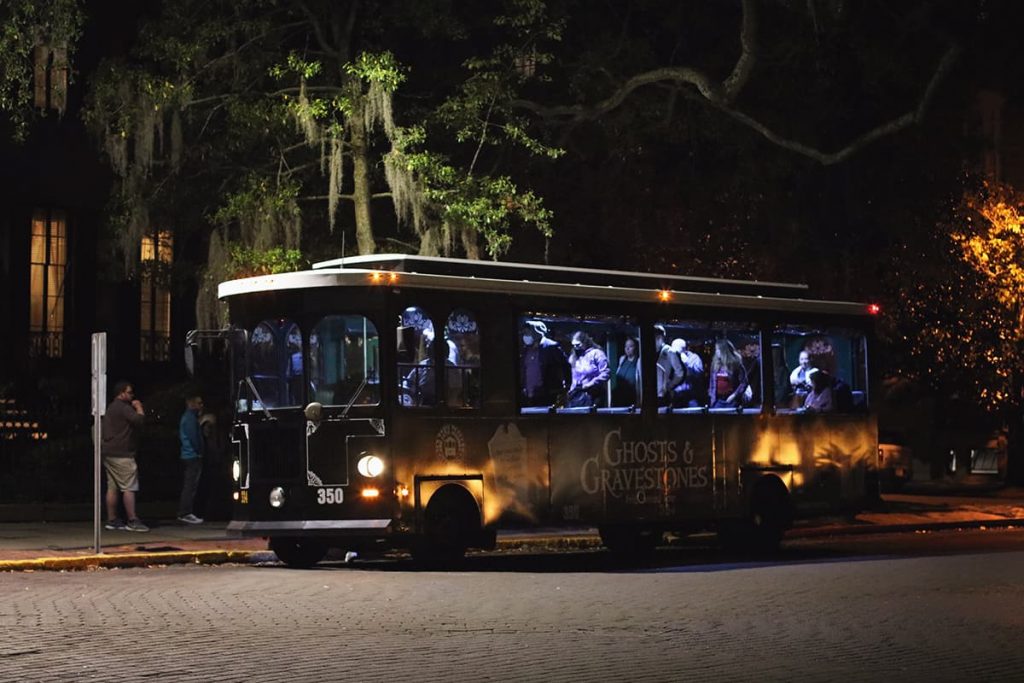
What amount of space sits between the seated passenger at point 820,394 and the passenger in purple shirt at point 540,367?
4.55 m

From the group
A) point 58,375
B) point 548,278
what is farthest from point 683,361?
point 58,375

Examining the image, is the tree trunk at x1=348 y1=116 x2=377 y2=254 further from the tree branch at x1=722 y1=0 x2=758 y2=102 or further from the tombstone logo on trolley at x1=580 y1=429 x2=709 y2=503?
the tree branch at x1=722 y1=0 x2=758 y2=102

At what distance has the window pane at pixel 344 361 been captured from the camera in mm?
19078

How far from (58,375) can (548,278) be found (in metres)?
16.2

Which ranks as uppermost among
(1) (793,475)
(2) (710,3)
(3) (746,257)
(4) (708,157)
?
(2) (710,3)

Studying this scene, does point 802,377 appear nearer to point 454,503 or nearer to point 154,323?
point 454,503

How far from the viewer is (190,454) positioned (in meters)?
25.4

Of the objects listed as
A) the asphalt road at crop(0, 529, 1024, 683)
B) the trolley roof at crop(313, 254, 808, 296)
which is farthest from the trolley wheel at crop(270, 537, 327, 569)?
the trolley roof at crop(313, 254, 808, 296)

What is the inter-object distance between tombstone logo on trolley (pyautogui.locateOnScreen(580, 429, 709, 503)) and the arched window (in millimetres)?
3579

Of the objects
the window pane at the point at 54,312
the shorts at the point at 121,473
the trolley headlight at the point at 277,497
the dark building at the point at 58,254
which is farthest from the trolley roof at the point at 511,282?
the window pane at the point at 54,312

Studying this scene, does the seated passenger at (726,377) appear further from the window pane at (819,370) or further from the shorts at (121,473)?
the shorts at (121,473)

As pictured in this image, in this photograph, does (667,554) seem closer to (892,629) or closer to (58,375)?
(892,629)

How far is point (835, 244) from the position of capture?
35906mm

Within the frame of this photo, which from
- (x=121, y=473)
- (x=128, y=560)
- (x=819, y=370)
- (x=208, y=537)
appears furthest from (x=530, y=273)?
(x=121, y=473)
